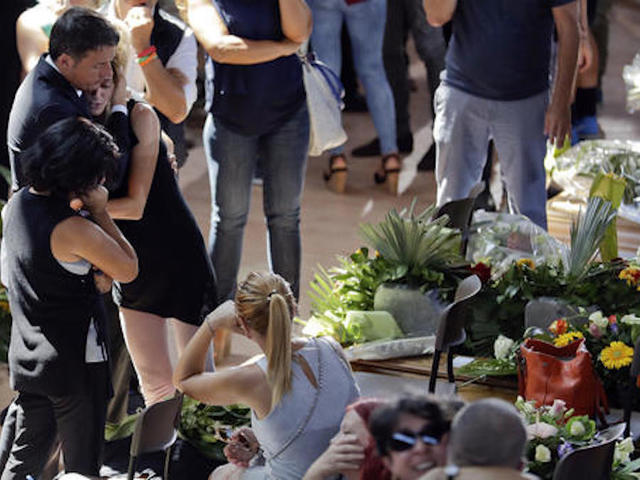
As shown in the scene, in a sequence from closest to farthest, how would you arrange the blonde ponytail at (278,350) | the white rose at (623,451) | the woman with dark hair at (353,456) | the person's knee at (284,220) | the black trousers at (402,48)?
the woman with dark hair at (353,456), the blonde ponytail at (278,350), the white rose at (623,451), the person's knee at (284,220), the black trousers at (402,48)

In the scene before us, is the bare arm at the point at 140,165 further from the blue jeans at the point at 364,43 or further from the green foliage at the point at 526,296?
the blue jeans at the point at 364,43

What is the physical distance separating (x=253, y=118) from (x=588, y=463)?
2268mm

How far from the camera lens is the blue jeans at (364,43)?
22.1 ft

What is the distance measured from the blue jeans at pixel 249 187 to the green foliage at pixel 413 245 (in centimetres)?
61

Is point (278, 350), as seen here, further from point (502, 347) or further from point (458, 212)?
point (458, 212)

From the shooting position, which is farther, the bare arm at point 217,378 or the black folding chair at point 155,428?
the bare arm at point 217,378

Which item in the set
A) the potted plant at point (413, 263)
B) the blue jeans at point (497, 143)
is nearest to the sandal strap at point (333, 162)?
the blue jeans at point (497, 143)

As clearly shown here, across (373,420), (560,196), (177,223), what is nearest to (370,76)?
(560,196)

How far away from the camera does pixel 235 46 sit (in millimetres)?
→ 4535

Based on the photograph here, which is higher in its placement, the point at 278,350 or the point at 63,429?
the point at 278,350

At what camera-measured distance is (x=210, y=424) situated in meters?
3.67

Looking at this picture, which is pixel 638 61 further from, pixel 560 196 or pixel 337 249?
pixel 337 249

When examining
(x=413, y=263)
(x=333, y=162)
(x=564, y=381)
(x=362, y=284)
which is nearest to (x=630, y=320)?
(x=564, y=381)

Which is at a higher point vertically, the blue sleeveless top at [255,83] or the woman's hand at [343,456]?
the blue sleeveless top at [255,83]
